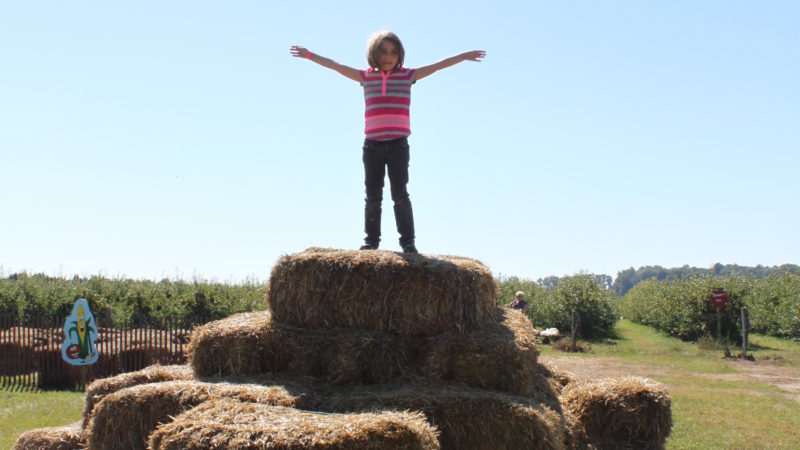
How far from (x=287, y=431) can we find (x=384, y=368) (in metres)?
2.01

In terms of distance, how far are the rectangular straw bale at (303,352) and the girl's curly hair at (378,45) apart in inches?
103

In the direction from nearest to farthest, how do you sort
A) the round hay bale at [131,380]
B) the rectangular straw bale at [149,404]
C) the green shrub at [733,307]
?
the rectangular straw bale at [149,404]
the round hay bale at [131,380]
the green shrub at [733,307]

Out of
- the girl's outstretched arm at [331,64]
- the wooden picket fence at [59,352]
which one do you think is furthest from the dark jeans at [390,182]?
the wooden picket fence at [59,352]

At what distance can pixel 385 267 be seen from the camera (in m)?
6.02

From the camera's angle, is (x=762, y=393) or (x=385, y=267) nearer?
(x=385, y=267)

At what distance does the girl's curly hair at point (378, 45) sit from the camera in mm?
6852

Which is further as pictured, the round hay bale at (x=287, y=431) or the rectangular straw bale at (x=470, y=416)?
the rectangular straw bale at (x=470, y=416)

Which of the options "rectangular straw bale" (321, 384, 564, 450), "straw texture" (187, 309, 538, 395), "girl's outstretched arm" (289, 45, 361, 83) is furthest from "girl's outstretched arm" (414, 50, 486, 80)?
"rectangular straw bale" (321, 384, 564, 450)

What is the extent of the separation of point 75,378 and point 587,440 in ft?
49.0

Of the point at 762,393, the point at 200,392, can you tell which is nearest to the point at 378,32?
the point at 200,392

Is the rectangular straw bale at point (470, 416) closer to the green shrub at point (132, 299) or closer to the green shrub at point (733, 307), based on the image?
the green shrub at point (132, 299)

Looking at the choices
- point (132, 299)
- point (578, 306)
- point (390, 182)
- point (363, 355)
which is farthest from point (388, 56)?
point (578, 306)

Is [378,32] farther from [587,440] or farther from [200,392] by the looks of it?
[587,440]

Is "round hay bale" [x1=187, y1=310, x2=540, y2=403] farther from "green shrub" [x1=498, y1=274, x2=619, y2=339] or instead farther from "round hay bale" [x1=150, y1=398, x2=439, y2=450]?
→ "green shrub" [x1=498, y1=274, x2=619, y2=339]
